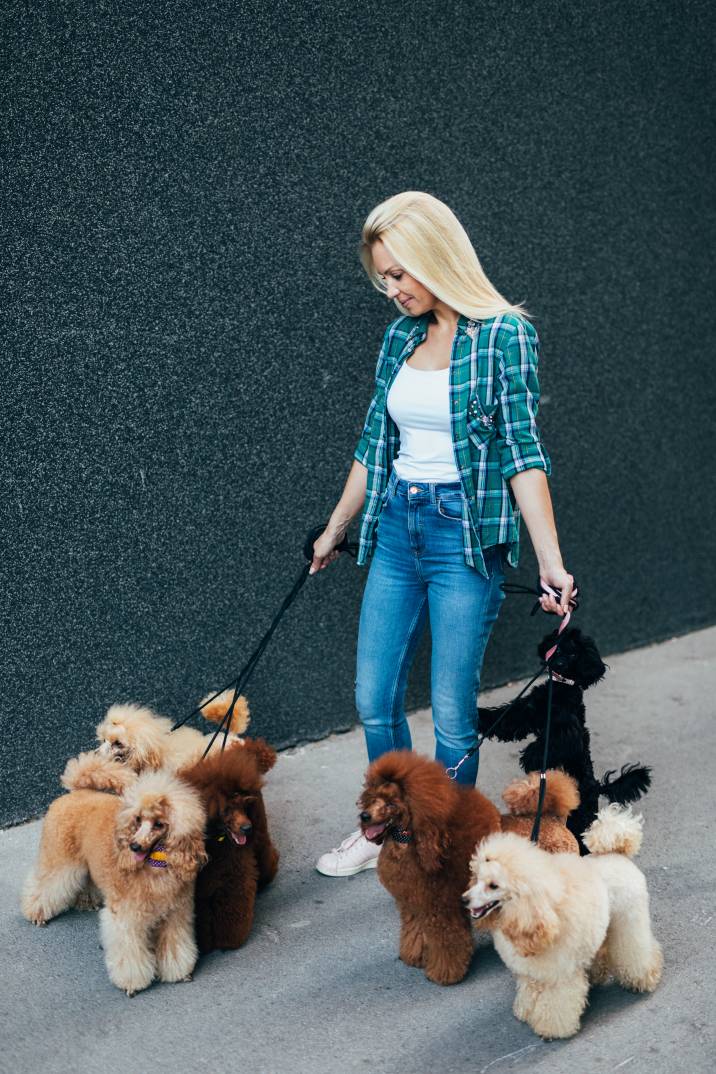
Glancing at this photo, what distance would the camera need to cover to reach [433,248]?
2.96m

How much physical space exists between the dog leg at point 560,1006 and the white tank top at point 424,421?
54.4 inches

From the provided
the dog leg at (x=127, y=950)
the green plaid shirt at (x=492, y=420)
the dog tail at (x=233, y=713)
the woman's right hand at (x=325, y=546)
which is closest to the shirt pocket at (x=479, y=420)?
the green plaid shirt at (x=492, y=420)

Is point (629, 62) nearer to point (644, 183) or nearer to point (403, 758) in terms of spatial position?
point (644, 183)

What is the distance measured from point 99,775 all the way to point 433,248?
184cm

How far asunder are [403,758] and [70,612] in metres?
1.57

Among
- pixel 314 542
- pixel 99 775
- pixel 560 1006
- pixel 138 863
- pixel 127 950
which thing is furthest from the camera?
pixel 314 542

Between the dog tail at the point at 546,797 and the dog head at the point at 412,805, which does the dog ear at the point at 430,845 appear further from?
the dog tail at the point at 546,797

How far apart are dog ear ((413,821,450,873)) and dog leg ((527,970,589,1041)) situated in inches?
15.6

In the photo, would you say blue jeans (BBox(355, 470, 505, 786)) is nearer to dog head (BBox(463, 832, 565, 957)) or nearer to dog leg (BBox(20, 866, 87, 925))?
dog head (BBox(463, 832, 565, 957))

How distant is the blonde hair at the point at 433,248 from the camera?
2.94 metres

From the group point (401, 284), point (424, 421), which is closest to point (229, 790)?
point (424, 421)

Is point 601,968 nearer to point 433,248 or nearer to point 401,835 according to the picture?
point 401,835

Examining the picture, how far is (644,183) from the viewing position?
517cm

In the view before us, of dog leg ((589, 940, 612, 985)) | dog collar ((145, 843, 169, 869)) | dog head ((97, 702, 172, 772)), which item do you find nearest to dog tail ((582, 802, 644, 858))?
dog leg ((589, 940, 612, 985))
